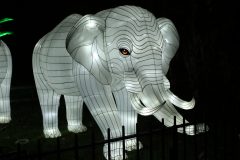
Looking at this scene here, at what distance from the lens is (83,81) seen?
5461 mm

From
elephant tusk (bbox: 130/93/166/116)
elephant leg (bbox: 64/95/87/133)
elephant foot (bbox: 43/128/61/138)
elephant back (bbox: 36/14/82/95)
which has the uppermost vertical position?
elephant back (bbox: 36/14/82/95)

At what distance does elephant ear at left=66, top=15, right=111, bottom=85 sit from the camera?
5133mm

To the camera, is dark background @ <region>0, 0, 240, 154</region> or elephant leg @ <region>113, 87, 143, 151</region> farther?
dark background @ <region>0, 0, 240, 154</region>

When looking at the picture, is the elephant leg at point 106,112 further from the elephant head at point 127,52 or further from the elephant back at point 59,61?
the elephant back at point 59,61

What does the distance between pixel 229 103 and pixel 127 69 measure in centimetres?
491

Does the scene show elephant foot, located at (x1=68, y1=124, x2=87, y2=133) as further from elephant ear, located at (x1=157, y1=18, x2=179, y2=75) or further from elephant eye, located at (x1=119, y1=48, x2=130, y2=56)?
elephant eye, located at (x1=119, y1=48, x2=130, y2=56)

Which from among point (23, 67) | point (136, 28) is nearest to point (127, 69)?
point (136, 28)

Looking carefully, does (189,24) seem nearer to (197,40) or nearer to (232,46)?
(197,40)

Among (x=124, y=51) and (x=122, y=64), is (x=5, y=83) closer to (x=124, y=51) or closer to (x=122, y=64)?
(x=122, y=64)

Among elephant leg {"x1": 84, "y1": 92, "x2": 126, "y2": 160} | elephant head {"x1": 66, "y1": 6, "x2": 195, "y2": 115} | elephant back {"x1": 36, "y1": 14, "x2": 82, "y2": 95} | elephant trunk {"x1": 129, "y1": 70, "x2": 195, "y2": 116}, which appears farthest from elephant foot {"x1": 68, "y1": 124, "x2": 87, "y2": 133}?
elephant trunk {"x1": 129, "y1": 70, "x2": 195, "y2": 116}

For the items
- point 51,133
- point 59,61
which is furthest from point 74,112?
point 59,61

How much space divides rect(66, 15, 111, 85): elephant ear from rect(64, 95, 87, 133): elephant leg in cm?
199

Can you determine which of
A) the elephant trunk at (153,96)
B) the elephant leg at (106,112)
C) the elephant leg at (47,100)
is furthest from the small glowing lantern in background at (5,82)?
the elephant trunk at (153,96)

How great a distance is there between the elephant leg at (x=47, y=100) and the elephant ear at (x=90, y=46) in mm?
1662
